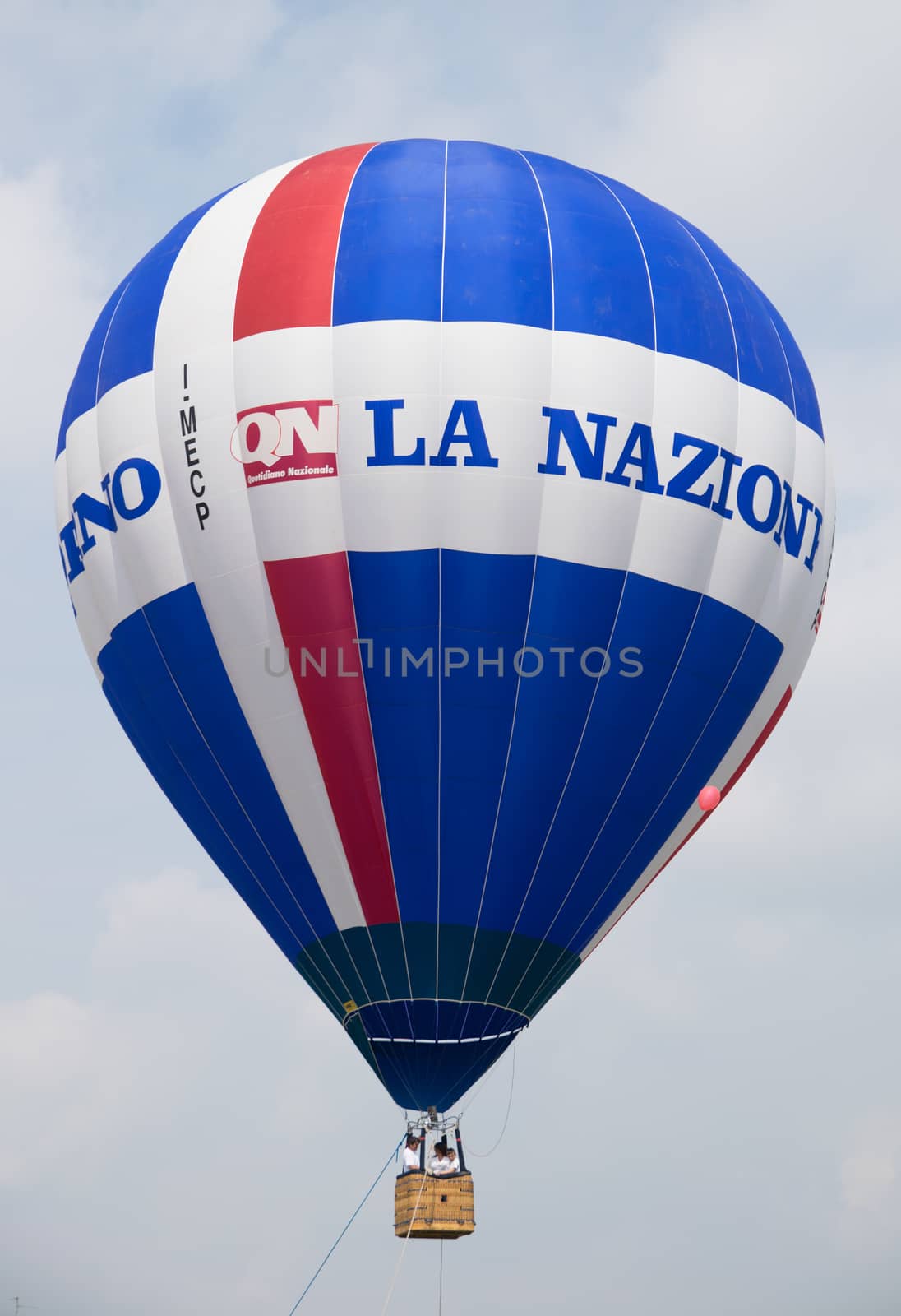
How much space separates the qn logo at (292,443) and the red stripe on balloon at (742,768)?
5.43m

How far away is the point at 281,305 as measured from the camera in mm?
20469

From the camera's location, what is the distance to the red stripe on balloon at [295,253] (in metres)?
20.4

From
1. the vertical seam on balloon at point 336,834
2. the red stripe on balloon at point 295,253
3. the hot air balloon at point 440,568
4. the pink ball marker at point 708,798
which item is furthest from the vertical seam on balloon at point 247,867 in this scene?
the pink ball marker at point 708,798

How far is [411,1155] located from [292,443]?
685 cm

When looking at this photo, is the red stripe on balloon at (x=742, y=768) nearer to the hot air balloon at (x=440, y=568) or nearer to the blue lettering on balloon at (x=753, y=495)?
the hot air balloon at (x=440, y=568)

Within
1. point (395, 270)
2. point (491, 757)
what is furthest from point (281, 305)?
point (491, 757)

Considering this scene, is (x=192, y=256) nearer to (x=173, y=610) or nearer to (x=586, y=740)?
(x=173, y=610)

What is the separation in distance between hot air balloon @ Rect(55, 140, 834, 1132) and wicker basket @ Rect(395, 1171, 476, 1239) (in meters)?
0.82

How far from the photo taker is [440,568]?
1975 centimetres

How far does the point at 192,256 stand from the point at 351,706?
16.8ft

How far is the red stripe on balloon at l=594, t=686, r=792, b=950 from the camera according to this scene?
21.8 metres

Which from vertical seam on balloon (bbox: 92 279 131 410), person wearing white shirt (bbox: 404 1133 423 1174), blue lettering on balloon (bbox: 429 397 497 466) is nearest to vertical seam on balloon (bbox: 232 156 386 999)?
person wearing white shirt (bbox: 404 1133 423 1174)

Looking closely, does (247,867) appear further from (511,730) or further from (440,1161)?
(440,1161)
